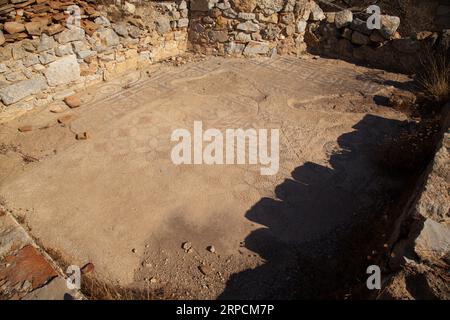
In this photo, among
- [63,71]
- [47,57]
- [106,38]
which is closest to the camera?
[47,57]

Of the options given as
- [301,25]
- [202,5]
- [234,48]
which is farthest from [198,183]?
[301,25]

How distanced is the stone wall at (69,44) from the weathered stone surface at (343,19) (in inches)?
130

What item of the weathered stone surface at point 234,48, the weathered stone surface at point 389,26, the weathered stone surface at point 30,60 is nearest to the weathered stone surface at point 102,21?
the weathered stone surface at point 30,60

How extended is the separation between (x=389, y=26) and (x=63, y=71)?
6.34 m

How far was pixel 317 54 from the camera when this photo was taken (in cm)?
759

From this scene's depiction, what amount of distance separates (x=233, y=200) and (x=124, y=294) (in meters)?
1.59

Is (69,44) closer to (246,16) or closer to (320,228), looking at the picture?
(246,16)

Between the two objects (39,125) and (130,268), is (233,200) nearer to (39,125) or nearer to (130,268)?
(130,268)

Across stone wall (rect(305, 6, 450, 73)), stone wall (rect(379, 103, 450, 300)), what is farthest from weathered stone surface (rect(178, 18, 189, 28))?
stone wall (rect(379, 103, 450, 300))

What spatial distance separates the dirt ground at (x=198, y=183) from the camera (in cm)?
333

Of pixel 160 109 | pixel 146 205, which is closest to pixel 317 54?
pixel 160 109

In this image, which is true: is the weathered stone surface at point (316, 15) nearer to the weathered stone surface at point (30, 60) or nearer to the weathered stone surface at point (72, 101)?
the weathered stone surface at point (72, 101)

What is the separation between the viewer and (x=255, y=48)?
23.9 feet

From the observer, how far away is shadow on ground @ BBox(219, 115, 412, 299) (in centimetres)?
310
